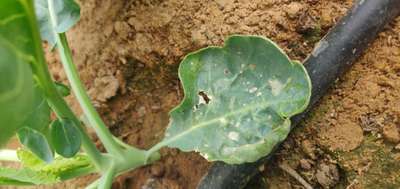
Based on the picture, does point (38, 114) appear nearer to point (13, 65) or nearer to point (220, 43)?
point (13, 65)

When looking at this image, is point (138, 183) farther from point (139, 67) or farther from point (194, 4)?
point (194, 4)

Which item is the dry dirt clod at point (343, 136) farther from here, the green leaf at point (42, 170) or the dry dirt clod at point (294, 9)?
the green leaf at point (42, 170)

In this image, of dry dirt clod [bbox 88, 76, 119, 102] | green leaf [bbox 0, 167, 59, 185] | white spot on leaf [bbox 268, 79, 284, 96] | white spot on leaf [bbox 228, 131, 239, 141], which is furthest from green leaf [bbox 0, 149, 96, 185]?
white spot on leaf [bbox 268, 79, 284, 96]

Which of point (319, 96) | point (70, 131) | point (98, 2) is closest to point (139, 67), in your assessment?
point (98, 2)

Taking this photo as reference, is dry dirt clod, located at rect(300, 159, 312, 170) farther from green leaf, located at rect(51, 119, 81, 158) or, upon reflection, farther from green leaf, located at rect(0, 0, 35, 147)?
green leaf, located at rect(0, 0, 35, 147)

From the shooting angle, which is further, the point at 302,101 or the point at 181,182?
the point at 181,182

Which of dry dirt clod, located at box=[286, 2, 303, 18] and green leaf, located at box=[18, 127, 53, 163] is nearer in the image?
Answer: green leaf, located at box=[18, 127, 53, 163]

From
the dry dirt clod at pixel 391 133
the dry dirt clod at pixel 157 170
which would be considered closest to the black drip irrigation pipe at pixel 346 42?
the dry dirt clod at pixel 391 133
